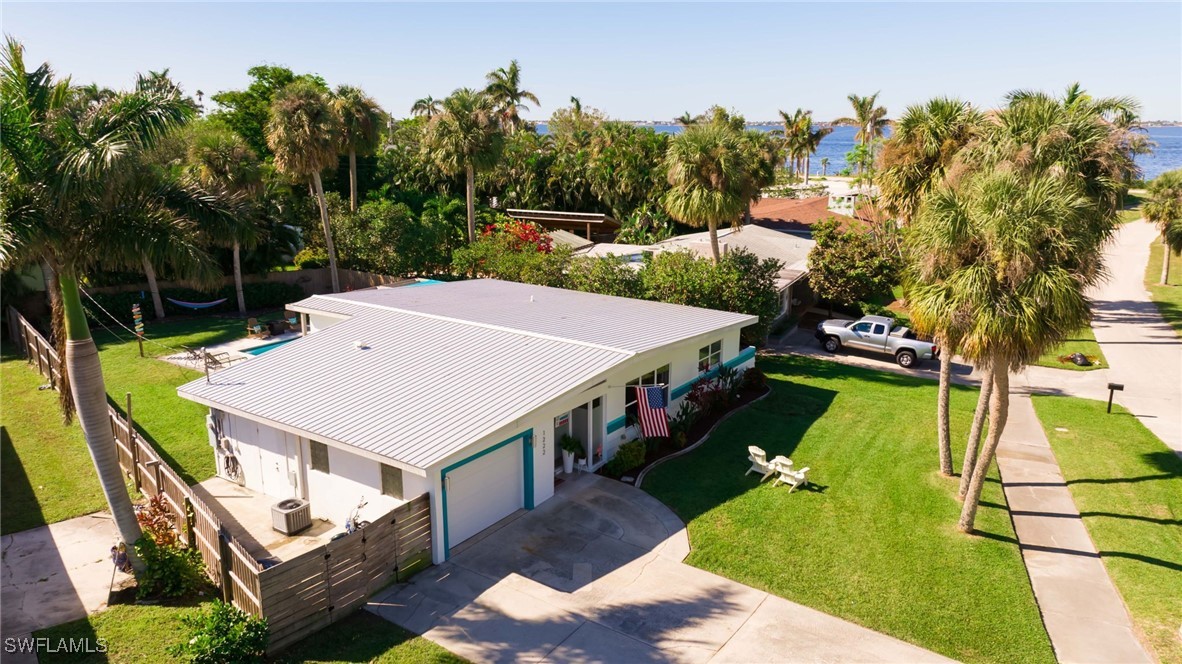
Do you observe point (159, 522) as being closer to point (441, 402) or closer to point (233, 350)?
point (441, 402)

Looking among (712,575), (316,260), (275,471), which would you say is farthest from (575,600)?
(316,260)

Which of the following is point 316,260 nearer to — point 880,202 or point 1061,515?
point 880,202

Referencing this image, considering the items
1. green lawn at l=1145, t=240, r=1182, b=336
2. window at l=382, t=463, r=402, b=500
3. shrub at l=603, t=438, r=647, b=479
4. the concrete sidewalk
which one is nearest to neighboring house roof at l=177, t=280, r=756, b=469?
window at l=382, t=463, r=402, b=500

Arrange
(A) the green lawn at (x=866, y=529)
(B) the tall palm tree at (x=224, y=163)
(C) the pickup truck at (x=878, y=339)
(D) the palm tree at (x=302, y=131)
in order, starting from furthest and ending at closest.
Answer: (D) the palm tree at (x=302, y=131), (B) the tall palm tree at (x=224, y=163), (C) the pickup truck at (x=878, y=339), (A) the green lawn at (x=866, y=529)

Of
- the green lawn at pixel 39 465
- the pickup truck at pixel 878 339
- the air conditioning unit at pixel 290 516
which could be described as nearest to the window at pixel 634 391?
the air conditioning unit at pixel 290 516

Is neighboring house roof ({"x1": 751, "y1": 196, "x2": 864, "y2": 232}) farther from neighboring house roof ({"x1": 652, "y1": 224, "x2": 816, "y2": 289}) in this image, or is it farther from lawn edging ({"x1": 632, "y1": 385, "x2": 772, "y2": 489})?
lawn edging ({"x1": 632, "y1": 385, "x2": 772, "y2": 489})

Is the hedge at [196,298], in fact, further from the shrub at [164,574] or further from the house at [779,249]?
the shrub at [164,574]
